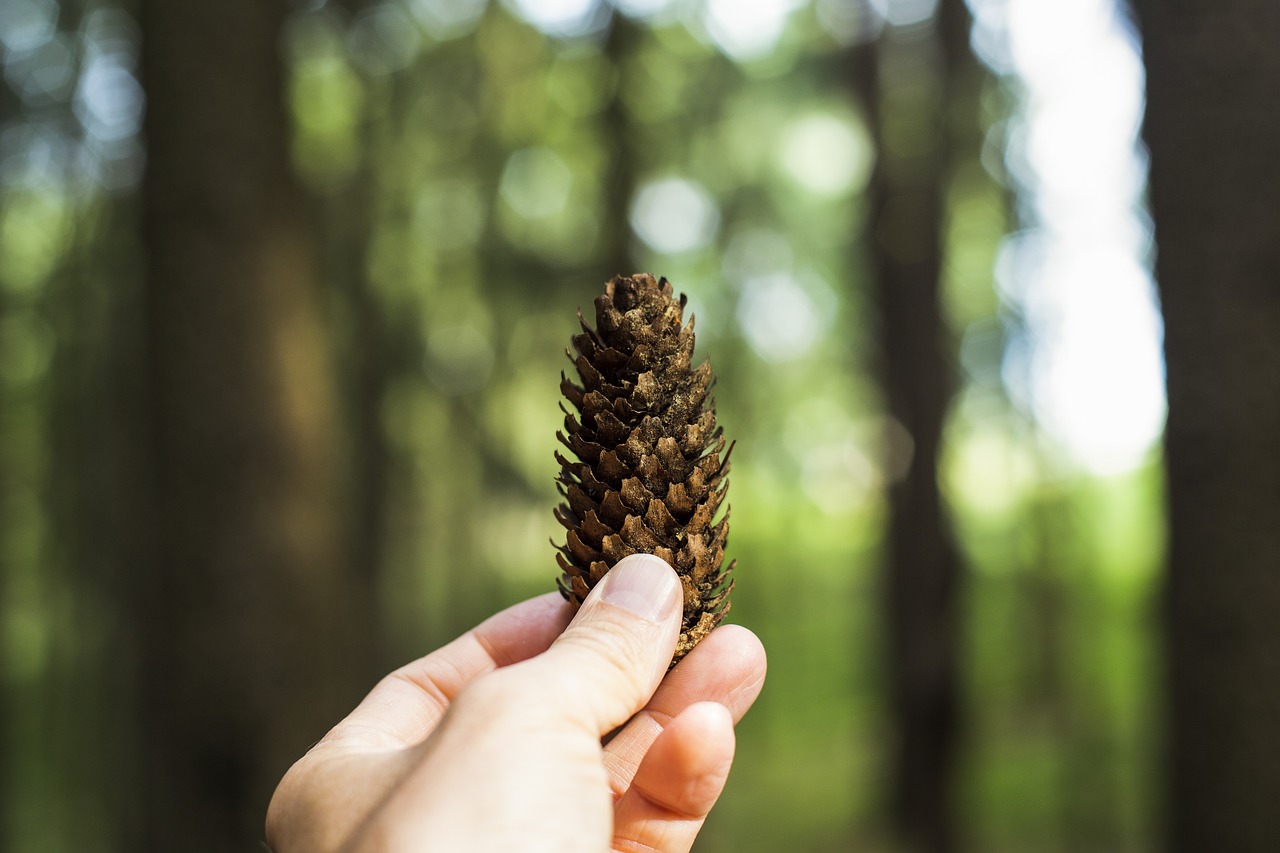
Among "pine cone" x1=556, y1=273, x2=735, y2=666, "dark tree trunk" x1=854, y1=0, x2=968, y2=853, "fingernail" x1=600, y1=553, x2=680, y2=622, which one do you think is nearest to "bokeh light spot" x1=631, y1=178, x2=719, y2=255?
"dark tree trunk" x1=854, y1=0, x2=968, y2=853

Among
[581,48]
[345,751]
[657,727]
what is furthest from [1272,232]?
[581,48]

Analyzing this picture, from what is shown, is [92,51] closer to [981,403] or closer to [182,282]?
[182,282]

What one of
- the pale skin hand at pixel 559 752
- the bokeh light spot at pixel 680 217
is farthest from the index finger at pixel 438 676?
the bokeh light spot at pixel 680 217

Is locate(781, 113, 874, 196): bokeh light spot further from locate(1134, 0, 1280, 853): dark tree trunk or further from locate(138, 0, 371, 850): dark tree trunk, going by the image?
locate(1134, 0, 1280, 853): dark tree trunk

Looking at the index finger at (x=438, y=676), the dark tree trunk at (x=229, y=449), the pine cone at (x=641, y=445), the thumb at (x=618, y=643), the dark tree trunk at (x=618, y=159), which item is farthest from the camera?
the dark tree trunk at (x=618, y=159)

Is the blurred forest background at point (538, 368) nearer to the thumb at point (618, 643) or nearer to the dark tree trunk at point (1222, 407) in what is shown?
the dark tree trunk at point (1222, 407)

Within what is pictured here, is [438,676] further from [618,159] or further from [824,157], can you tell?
[824,157]
